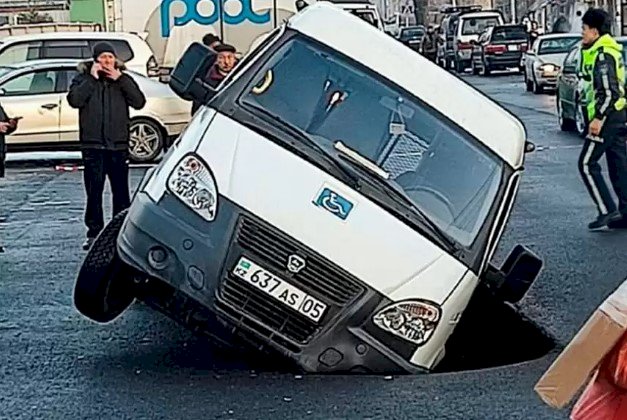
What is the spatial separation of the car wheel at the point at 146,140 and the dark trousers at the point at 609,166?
354 inches

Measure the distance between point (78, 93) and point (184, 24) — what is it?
14.8 metres

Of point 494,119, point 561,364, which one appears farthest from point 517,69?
point 561,364

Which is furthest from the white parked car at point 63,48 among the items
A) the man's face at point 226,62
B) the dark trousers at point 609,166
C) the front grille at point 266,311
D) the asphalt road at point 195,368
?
the front grille at point 266,311

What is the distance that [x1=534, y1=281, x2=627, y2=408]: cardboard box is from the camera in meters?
3.69

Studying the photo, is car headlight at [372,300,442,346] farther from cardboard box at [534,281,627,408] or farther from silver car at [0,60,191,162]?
silver car at [0,60,191,162]

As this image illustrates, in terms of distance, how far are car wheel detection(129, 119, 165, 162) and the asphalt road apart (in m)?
7.49

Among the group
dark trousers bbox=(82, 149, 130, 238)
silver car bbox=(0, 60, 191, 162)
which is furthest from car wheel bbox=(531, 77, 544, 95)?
dark trousers bbox=(82, 149, 130, 238)

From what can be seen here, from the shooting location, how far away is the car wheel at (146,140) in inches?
827

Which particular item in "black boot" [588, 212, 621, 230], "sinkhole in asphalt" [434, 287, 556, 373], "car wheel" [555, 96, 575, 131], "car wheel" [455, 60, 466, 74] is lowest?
"car wheel" [455, 60, 466, 74]

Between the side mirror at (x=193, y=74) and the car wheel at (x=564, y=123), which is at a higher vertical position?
the side mirror at (x=193, y=74)

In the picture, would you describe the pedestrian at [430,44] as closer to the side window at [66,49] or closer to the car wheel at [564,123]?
the car wheel at [564,123]

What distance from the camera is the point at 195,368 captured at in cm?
811

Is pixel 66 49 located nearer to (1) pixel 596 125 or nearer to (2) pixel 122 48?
(2) pixel 122 48

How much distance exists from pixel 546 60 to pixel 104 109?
1035 inches
